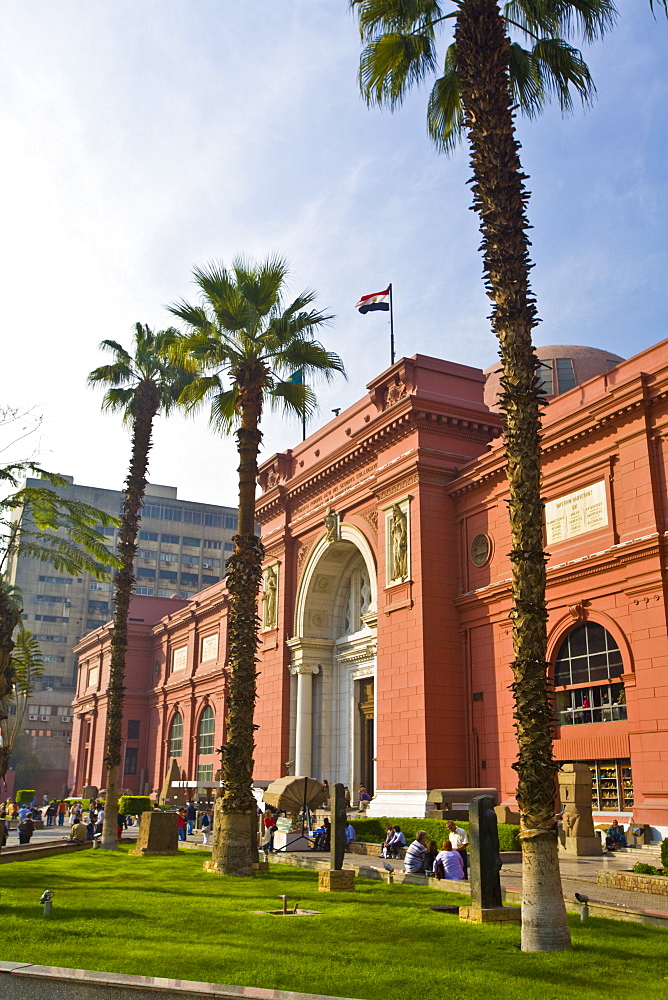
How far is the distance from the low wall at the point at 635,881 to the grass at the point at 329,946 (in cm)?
259

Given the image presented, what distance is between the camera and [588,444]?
22.2 m

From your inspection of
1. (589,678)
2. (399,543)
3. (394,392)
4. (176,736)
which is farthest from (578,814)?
(176,736)

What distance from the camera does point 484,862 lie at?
11.8m

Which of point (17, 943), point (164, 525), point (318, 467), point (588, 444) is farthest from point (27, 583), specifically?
point (17, 943)

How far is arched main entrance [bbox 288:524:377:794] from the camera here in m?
31.9

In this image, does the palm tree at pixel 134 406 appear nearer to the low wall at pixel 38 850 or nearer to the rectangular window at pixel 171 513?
the low wall at pixel 38 850

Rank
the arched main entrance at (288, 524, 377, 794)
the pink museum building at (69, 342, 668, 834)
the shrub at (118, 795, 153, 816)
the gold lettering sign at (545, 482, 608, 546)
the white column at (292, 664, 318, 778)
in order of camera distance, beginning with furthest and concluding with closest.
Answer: the shrub at (118, 795, 153, 816)
the white column at (292, 664, 318, 778)
the arched main entrance at (288, 524, 377, 794)
the gold lettering sign at (545, 482, 608, 546)
the pink museum building at (69, 342, 668, 834)

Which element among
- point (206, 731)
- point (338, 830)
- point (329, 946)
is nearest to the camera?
point (329, 946)

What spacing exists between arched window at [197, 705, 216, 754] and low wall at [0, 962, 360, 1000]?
4113 cm

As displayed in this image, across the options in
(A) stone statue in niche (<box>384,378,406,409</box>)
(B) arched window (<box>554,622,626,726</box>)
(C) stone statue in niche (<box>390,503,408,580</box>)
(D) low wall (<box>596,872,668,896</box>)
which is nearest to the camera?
(D) low wall (<box>596,872,668,896</box>)

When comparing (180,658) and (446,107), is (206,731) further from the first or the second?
(446,107)

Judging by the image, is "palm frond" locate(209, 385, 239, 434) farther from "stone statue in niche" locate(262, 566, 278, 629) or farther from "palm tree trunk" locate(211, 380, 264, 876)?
"stone statue in niche" locate(262, 566, 278, 629)

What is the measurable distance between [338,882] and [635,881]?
4.89 m

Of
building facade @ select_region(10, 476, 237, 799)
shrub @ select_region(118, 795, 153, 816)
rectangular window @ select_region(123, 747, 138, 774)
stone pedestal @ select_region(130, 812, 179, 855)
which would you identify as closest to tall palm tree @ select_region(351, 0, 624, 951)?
stone pedestal @ select_region(130, 812, 179, 855)
